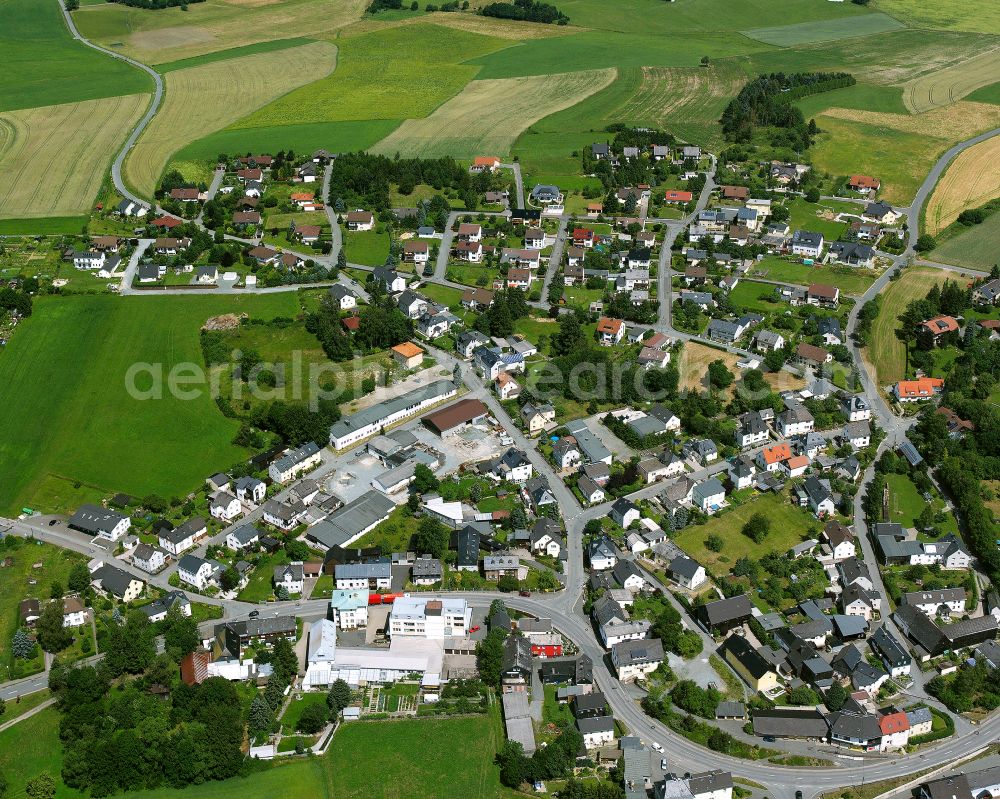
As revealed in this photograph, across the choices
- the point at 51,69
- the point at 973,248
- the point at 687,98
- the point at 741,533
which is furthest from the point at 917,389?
the point at 51,69

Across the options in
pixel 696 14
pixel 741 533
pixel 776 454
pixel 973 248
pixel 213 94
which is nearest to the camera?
pixel 741 533

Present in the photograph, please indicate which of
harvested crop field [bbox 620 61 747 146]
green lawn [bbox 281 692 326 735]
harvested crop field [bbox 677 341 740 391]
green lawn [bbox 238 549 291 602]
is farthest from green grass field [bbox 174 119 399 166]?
green lawn [bbox 281 692 326 735]

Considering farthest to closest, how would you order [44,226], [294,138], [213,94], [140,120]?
[213,94] < [140,120] < [294,138] < [44,226]

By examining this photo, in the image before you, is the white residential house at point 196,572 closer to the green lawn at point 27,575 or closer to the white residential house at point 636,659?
the green lawn at point 27,575

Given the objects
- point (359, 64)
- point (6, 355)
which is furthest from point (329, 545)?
point (359, 64)

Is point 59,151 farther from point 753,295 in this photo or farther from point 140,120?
point 753,295

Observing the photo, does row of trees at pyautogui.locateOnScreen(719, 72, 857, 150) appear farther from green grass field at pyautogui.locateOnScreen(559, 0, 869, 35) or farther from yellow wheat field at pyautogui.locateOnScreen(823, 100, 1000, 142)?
green grass field at pyautogui.locateOnScreen(559, 0, 869, 35)
